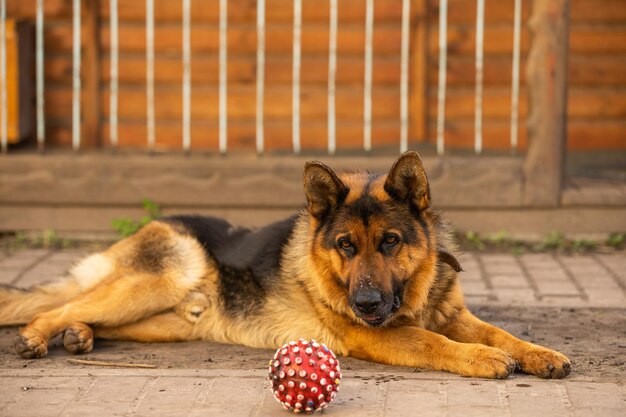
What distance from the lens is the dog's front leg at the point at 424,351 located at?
5.05m

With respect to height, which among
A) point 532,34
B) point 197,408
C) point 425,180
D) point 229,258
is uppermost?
point 532,34

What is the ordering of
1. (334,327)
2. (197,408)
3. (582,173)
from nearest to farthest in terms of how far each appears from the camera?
(197,408) → (334,327) → (582,173)

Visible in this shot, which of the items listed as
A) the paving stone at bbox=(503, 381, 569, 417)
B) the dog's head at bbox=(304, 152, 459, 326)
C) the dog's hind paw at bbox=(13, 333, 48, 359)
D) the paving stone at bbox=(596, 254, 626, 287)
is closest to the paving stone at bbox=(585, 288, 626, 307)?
the paving stone at bbox=(596, 254, 626, 287)

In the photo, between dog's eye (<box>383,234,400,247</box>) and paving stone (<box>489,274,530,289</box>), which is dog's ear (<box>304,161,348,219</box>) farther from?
paving stone (<box>489,274,530,289</box>)

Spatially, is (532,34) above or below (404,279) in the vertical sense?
above

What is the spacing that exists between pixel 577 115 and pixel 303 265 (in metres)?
5.31

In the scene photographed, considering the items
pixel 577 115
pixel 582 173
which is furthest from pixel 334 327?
pixel 577 115

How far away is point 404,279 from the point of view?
17.5 feet

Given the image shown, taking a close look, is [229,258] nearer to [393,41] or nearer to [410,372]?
[410,372]

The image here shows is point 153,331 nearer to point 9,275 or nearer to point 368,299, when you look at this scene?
point 368,299

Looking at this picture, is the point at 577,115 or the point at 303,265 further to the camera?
the point at 577,115

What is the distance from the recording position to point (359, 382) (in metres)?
5.07

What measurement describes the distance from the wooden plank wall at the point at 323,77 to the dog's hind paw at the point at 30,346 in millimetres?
4817

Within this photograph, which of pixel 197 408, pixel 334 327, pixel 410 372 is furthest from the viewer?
pixel 334 327
